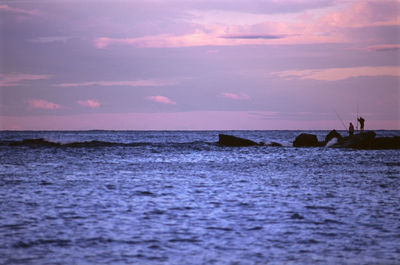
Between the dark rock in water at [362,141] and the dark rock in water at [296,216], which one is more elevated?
the dark rock in water at [362,141]

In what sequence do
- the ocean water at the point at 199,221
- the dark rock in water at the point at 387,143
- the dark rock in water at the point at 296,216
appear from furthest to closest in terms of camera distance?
1. the dark rock in water at the point at 387,143
2. the dark rock in water at the point at 296,216
3. the ocean water at the point at 199,221

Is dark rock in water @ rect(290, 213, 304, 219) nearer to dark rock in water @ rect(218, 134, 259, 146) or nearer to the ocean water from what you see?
the ocean water

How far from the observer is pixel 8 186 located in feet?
61.4

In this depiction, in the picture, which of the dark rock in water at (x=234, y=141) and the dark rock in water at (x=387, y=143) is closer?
the dark rock in water at (x=387, y=143)

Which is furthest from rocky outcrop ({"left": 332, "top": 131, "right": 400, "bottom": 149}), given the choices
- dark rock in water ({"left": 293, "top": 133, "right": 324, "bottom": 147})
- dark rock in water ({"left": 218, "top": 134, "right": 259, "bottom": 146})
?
dark rock in water ({"left": 218, "top": 134, "right": 259, "bottom": 146})

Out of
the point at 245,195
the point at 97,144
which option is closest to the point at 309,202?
the point at 245,195

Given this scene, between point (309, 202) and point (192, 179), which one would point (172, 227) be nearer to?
point (309, 202)

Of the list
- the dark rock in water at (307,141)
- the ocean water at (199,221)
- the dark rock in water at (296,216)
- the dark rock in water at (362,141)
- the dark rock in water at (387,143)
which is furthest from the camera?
the dark rock in water at (307,141)

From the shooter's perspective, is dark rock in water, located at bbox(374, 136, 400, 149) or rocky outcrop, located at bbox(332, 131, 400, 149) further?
dark rock in water, located at bbox(374, 136, 400, 149)

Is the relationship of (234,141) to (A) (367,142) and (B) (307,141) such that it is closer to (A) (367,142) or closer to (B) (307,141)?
(B) (307,141)

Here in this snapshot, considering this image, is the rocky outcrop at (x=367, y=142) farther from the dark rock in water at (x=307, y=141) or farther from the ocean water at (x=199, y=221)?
the ocean water at (x=199, y=221)

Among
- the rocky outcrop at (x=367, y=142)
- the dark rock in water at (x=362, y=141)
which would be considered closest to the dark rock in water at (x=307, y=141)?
the rocky outcrop at (x=367, y=142)

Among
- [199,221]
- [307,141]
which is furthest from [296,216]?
[307,141]

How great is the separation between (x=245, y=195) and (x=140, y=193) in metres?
3.63
